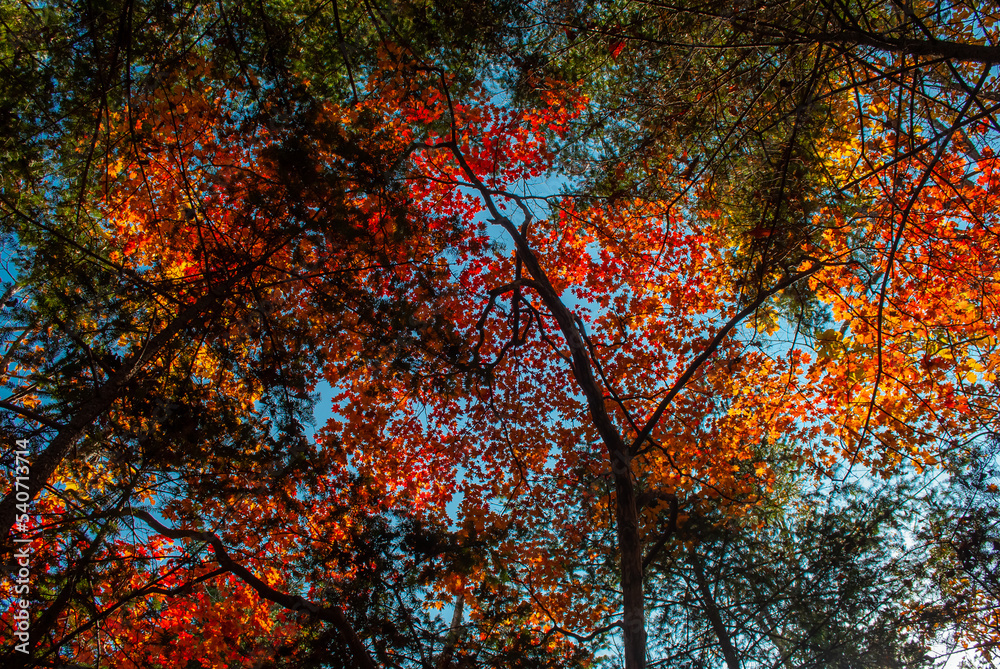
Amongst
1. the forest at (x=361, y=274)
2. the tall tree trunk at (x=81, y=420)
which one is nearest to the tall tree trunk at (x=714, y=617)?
the forest at (x=361, y=274)

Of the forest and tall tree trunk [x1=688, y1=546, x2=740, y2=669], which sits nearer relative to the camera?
the forest

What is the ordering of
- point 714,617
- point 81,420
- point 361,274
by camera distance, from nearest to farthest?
point 81,420 → point 361,274 → point 714,617

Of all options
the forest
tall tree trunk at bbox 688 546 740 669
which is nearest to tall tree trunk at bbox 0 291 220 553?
the forest

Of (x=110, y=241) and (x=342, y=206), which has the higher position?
(x=110, y=241)

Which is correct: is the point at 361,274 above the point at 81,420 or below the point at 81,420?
above

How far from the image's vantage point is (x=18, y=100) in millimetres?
3627

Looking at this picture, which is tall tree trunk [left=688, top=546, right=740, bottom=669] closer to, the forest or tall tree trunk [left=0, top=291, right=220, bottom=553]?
the forest

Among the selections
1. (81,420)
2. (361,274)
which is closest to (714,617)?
(361,274)

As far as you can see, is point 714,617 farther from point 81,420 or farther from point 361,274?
point 81,420

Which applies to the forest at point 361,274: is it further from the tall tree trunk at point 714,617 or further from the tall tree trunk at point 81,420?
the tall tree trunk at point 714,617

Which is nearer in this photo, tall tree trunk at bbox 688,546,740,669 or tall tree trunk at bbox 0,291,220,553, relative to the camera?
tall tree trunk at bbox 0,291,220,553

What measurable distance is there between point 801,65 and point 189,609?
31.7 ft

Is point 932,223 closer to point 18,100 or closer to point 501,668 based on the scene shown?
point 501,668

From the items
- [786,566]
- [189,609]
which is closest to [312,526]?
[189,609]
